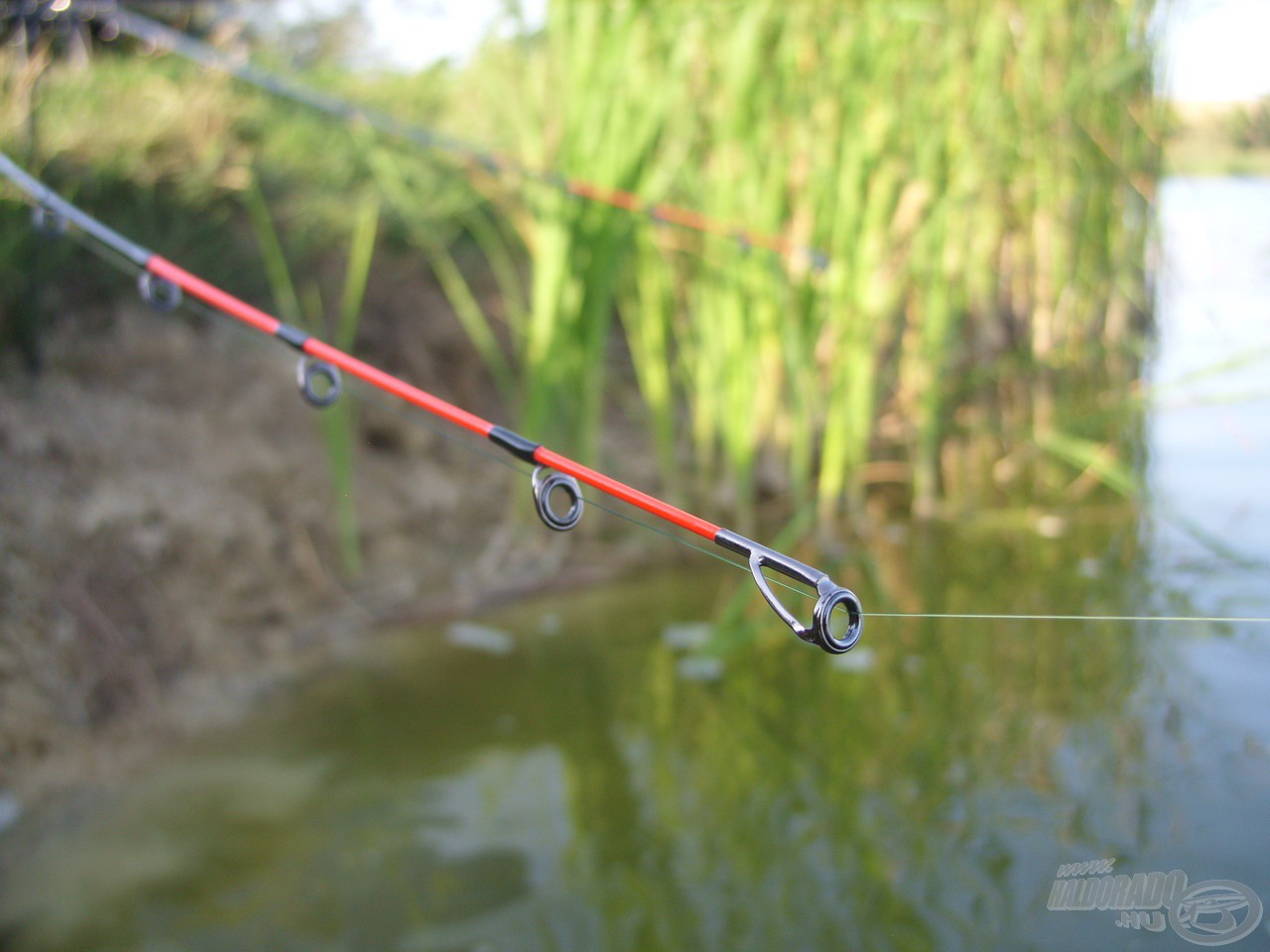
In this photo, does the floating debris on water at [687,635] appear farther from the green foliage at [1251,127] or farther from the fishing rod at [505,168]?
the green foliage at [1251,127]

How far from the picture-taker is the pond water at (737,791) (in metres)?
1.28

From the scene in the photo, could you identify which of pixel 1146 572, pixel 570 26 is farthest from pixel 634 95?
pixel 1146 572

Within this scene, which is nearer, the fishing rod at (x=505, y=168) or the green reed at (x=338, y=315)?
the fishing rod at (x=505, y=168)

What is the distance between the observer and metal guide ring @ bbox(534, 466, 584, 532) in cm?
77

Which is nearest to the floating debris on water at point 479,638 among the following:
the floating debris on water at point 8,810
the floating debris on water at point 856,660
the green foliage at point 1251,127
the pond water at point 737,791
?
the pond water at point 737,791

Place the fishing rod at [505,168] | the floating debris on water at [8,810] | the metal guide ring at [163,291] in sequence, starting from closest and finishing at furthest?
the metal guide ring at [163,291], the floating debris on water at [8,810], the fishing rod at [505,168]

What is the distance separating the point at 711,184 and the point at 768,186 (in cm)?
13

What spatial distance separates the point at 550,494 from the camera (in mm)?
786

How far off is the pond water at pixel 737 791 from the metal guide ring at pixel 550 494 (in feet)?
2.15

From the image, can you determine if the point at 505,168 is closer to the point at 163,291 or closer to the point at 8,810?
the point at 163,291

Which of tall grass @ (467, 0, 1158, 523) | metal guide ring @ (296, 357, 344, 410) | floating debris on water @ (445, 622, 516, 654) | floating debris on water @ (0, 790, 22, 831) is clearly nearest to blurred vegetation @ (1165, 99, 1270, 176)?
tall grass @ (467, 0, 1158, 523)

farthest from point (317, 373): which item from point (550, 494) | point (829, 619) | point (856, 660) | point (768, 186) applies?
point (768, 186)

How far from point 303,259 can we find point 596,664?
47.6 inches

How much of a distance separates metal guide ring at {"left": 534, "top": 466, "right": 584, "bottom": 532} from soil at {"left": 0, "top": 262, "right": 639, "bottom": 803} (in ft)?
2.94
